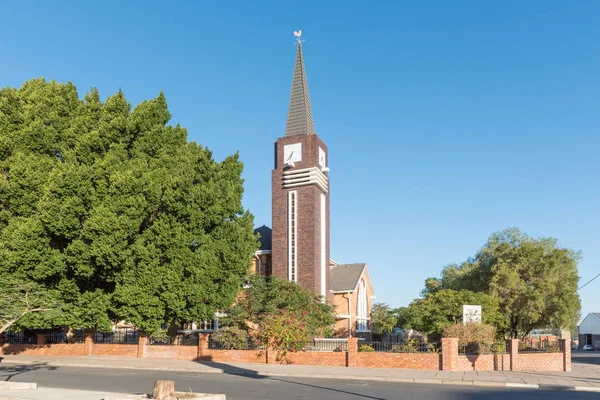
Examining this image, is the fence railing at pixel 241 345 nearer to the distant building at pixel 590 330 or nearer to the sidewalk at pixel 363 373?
the sidewalk at pixel 363 373

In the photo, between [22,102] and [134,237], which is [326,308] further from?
[22,102]

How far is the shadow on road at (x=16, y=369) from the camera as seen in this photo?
788 inches

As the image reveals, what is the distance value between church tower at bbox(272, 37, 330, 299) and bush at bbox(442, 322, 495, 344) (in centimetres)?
1333

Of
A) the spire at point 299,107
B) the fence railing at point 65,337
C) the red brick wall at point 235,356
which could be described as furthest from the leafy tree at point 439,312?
the fence railing at point 65,337

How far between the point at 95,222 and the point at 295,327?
34.3ft

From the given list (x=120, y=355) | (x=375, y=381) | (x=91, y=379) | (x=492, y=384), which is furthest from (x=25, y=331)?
(x=492, y=384)

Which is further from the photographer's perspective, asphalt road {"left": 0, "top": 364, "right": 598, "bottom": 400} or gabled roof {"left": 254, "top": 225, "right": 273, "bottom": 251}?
gabled roof {"left": 254, "top": 225, "right": 273, "bottom": 251}

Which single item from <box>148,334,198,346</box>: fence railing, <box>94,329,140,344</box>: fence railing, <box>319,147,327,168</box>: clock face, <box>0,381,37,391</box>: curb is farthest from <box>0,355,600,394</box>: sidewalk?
<box>319,147,327,168</box>: clock face

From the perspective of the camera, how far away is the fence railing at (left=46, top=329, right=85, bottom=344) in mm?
32447

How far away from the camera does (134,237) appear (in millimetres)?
27766

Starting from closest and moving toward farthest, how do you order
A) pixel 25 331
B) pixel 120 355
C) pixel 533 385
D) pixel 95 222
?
1. pixel 533 385
2. pixel 95 222
3. pixel 120 355
4. pixel 25 331

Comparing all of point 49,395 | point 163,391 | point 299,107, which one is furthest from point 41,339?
point 163,391

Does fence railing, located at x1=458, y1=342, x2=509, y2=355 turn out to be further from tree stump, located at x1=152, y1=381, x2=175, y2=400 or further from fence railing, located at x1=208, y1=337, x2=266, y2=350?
tree stump, located at x1=152, y1=381, x2=175, y2=400

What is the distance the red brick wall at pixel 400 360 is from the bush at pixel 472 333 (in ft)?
8.12
